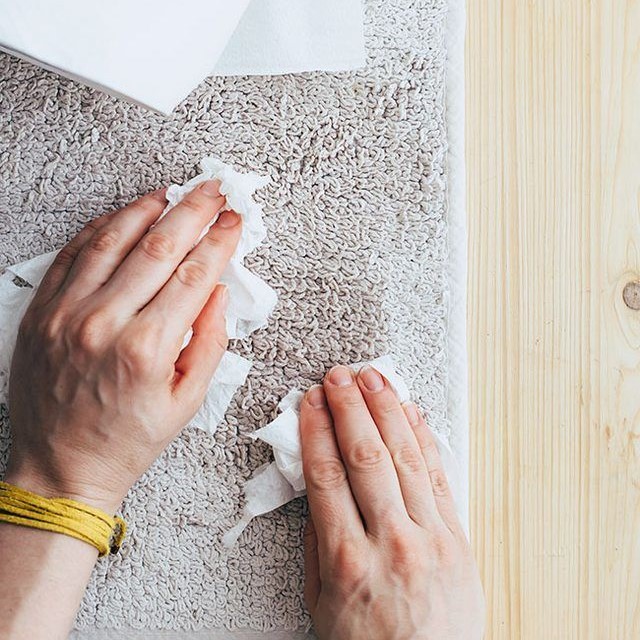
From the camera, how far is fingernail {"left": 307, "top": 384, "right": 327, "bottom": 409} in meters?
0.66

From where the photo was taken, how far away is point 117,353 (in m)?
0.59

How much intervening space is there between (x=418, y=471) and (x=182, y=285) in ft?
0.81

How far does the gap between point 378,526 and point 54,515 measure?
0.83 feet

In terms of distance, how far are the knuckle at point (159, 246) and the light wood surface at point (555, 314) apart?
0.27 m

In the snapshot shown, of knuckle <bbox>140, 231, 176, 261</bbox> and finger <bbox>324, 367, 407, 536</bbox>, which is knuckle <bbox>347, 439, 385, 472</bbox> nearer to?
finger <bbox>324, 367, 407, 536</bbox>

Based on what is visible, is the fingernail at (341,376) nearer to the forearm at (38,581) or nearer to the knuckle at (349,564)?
the knuckle at (349,564)

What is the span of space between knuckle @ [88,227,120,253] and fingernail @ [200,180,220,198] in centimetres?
8

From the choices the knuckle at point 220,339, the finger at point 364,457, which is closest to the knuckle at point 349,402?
the finger at point 364,457

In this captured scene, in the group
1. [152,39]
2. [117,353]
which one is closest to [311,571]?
[117,353]

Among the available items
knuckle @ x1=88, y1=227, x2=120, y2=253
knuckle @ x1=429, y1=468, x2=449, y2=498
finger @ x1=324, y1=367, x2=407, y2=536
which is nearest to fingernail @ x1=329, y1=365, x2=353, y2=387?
finger @ x1=324, y1=367, x2=407, y2=536

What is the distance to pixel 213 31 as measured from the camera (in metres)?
0.56

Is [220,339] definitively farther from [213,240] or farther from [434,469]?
[434,469]

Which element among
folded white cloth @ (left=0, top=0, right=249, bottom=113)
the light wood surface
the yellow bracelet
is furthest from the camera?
the light wood surface

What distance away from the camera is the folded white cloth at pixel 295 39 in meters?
0.66
